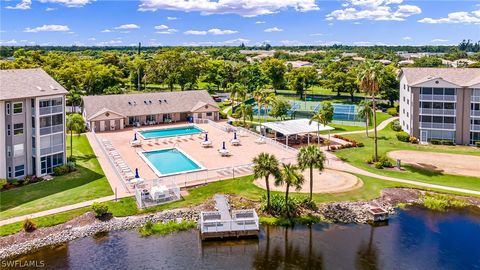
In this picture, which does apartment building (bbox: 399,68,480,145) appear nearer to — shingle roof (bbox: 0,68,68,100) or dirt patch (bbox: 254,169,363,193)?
dirt patch (bbox: 254,169,363,193)

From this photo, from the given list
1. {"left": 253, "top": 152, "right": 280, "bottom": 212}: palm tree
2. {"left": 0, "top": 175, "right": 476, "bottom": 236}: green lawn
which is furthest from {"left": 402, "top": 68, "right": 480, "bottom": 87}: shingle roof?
{"left": 253, "top": 152, "right": 280, "bottom": 212}: palm tree

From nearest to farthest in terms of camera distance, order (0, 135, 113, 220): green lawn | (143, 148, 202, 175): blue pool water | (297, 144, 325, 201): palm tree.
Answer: (297, 144, 325, 201): palm tree, (0, 135, 113, 220): green lawn, (143, 148, 202, 175): blue pool water

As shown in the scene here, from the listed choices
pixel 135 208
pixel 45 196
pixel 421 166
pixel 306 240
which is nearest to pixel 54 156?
pixel 45 196

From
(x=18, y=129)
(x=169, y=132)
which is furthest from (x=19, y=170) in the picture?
(x=169, y=132)

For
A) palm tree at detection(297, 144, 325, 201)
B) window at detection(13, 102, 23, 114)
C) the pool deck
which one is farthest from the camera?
the pool deck

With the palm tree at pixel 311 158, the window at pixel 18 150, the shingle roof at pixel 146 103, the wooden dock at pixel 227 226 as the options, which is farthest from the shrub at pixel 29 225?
the shingle roof at pixel 146 103

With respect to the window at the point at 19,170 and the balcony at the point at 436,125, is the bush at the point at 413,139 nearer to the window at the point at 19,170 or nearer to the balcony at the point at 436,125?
the balcony at the point at 436,125
